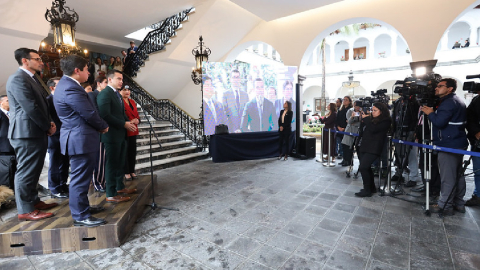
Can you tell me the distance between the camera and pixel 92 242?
228 centimetres

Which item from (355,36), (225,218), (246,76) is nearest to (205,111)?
(246,76)

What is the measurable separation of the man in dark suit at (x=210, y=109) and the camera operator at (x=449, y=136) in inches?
165

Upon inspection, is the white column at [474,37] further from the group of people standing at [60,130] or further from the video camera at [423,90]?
the group of people standing at [60,130]

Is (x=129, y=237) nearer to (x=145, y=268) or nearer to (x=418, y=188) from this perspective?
(x=145, y=268)

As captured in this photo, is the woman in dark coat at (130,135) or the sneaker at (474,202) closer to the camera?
the sneaker at (474,202)

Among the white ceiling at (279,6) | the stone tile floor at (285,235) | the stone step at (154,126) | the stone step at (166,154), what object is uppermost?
the white ceiling at (279,6)

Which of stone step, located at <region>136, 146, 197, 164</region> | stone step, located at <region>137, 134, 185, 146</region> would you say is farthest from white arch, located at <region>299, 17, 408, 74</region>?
stone step, located at <region>137, 134, 185, 146</region>

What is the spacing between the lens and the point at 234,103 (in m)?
6.20

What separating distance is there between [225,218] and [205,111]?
3.50m

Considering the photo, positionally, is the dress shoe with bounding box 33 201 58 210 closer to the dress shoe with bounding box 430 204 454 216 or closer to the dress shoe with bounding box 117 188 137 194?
the dress shoe with bounding box 117 188 137 194

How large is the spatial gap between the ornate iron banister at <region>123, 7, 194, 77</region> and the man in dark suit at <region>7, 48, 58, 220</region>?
625 cm

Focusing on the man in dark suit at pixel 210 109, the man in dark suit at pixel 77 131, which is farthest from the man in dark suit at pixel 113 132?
the man in dark suit at pixel 210 109

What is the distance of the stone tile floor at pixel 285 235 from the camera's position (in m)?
2.07

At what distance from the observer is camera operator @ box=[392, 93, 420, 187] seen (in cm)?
358
